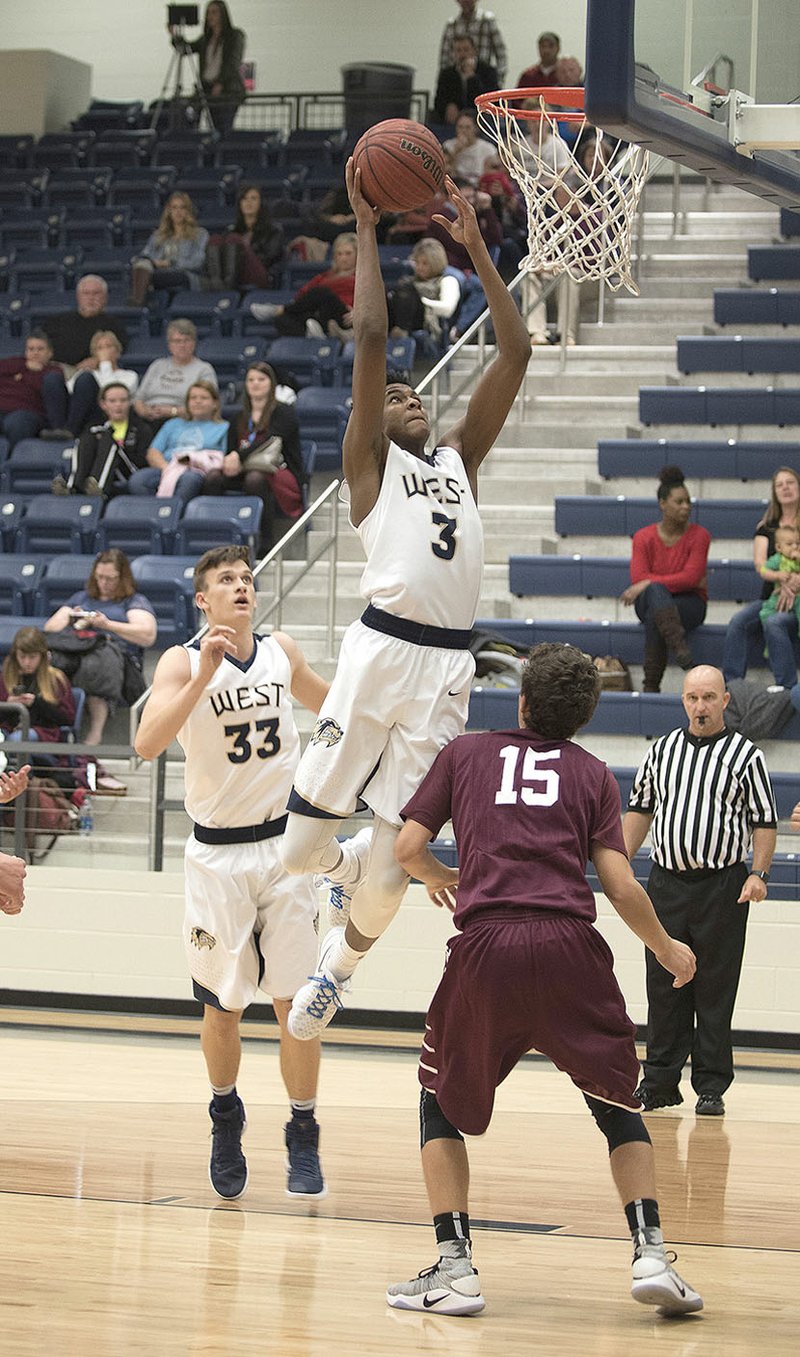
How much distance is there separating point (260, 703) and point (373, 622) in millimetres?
766

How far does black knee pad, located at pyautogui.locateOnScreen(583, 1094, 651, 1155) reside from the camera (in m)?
3.92

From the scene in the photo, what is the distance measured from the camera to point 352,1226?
479 cm

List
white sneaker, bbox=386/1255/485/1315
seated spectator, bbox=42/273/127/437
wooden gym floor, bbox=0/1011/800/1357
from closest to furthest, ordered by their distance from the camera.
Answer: wooden gym floor, bbox=0/1011/800/1357, white sneaker, bbox=386/1255/485/1315, seated spectator, bbox=42/273/127/437

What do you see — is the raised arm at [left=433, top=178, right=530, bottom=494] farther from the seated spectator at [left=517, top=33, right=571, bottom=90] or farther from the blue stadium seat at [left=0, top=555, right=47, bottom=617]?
the seated spectator at [left=517, top=33, right=571, bottom=90]

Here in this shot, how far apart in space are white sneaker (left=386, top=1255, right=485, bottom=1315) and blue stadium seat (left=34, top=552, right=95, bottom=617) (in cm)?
714

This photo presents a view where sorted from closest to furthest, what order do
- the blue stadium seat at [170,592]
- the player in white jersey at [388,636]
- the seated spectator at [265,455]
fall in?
the player in white jersey at [388,636] → the blue stadium seat at [170,592] → the seated spectator at [265,455]

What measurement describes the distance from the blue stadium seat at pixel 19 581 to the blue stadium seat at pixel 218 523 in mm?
875

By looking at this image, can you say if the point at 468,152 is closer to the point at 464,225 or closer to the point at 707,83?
the point at 707,83

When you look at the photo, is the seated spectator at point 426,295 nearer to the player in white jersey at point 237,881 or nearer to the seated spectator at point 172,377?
the seated spectator at point 172,377

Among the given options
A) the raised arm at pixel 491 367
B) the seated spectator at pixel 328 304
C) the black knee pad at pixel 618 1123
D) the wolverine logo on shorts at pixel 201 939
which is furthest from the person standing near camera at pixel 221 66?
the black knee pad at pixel 618 1123

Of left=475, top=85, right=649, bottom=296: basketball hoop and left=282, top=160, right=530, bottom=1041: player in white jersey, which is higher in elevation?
left=475, top=85, right=649, bottom=296: basketball hoop

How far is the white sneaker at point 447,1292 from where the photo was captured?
3.91 meters

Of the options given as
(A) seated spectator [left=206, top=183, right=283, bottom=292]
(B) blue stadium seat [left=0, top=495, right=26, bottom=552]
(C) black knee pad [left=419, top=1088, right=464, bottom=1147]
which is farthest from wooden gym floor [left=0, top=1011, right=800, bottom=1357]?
(A) seated spectator [left=206, top=183, right=283, bottom=292]

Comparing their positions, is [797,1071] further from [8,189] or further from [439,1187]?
[8,189]
